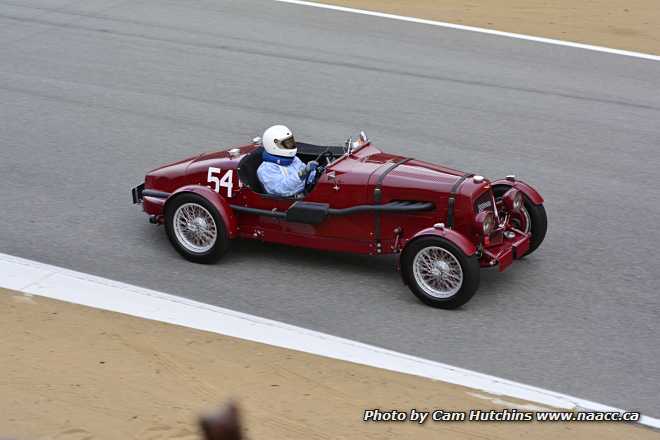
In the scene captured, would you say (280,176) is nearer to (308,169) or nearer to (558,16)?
(308,169)

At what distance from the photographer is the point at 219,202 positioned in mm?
9305

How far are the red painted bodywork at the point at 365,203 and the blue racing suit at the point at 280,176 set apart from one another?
0.12 m

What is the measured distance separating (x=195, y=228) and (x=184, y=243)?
0.20 meters

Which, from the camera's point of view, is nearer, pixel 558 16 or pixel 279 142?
pixel 279 142

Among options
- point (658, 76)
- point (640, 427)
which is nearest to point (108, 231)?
point (640, 427)

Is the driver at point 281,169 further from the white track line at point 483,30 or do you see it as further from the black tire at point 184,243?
the white track line at point 483,30

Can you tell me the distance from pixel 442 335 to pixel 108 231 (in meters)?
3.80

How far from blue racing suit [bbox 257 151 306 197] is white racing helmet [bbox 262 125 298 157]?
2.1 inches

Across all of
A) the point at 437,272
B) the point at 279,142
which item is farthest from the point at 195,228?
the point at 437,272

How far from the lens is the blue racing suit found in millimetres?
9328

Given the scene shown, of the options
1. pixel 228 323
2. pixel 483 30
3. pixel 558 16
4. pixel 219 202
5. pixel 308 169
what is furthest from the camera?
pixel 558 16

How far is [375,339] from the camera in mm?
8219

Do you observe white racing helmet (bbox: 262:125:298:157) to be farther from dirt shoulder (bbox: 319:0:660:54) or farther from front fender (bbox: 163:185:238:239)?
dirt shoulder (bbox: 319:0:660:54)

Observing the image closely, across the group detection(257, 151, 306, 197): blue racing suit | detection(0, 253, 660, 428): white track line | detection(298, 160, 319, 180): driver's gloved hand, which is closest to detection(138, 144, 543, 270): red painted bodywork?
detection(257, 151, 306, 197): blue racing suit
